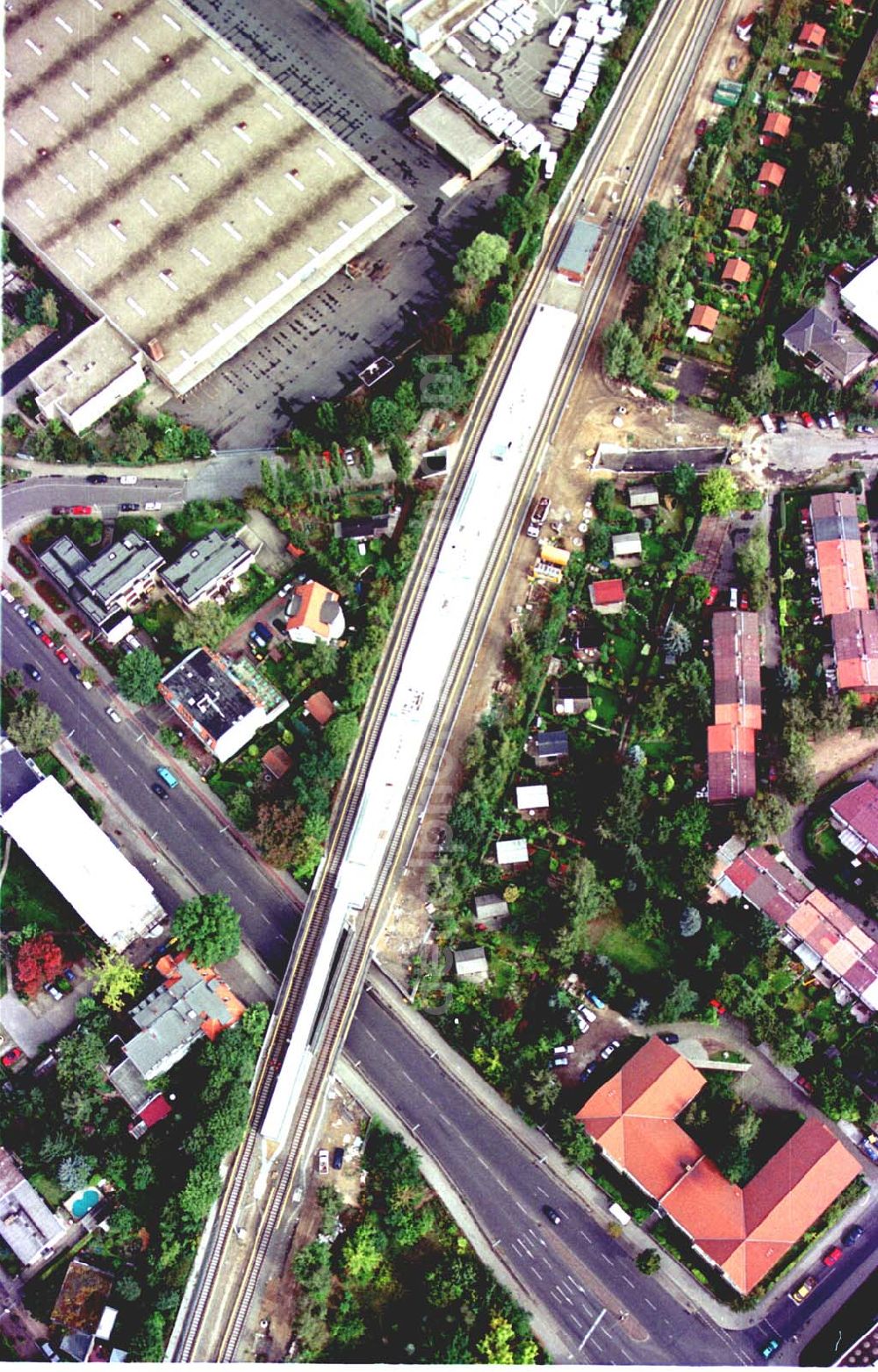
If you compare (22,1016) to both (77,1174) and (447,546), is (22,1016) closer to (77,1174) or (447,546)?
(77,1174)

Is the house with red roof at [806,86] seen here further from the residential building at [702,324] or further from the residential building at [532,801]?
the residential building at [532,801]

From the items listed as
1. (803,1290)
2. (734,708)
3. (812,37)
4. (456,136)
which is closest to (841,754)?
(734,708)

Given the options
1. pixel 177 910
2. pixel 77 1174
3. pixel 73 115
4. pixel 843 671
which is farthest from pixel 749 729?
pixel 73 115

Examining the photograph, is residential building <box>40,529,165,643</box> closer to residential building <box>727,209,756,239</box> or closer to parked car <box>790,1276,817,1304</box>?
residential building <box>727,209,756,239</box>

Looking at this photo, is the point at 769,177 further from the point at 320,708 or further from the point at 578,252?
the point at 320,708

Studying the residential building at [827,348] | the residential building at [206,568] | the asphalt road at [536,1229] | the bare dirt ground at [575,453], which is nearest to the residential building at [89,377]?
the residential building at [206,568]

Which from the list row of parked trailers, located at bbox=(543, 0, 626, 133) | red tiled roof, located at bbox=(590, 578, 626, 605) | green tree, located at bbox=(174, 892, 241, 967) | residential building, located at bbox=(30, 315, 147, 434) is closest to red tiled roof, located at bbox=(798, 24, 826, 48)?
→ row of parked trailers, located at bbox=(543, 0, 626, 133)
